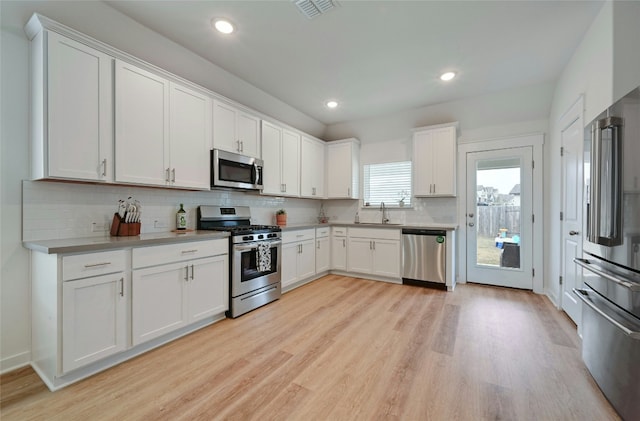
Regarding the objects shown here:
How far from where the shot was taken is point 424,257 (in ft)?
13.2

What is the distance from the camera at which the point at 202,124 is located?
2939 millimetres

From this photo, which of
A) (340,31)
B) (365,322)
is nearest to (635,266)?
(365,322)

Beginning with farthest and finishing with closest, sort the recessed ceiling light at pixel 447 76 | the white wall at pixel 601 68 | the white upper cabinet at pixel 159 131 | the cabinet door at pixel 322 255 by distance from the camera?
the cabinet door at pixel 322 255 < the recessed ceiling light at pixel 447 76 < the white upper cabinet at pixel 159 131 < the white wall at pixel 601 68

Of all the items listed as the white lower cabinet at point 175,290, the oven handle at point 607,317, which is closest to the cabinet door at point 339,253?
the white lower cabinet at point 175,290

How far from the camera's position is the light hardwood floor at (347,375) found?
1578mm

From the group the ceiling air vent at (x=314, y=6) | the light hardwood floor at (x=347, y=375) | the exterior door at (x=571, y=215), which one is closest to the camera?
the light hardwood floor at (x=347, y=375)

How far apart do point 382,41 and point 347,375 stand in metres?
2.98

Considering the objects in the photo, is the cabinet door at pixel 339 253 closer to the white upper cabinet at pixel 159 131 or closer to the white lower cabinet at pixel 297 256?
the white lower cabinet at pixel 297 256

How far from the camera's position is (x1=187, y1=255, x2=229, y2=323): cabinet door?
2502 millimetres

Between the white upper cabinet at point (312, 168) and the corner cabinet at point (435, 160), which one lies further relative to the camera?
the white upper cabinet at point (312, 168)

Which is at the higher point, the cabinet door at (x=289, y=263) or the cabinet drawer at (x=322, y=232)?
the cabinet drawer at (x=322, y=232)

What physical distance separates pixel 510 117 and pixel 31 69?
5291 millimetres

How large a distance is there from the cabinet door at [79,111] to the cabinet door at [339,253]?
330 centimetres

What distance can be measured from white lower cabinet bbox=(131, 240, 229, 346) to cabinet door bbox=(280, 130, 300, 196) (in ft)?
5.44
